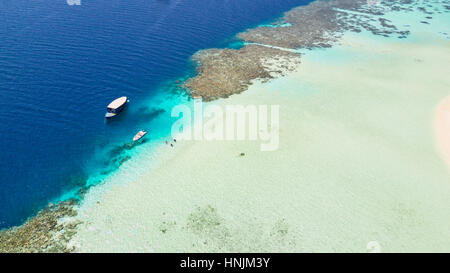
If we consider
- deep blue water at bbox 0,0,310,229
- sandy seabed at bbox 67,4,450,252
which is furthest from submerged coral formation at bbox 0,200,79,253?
deep blue water at bbox 0,0,310,229

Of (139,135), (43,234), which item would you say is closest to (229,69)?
(139,135)

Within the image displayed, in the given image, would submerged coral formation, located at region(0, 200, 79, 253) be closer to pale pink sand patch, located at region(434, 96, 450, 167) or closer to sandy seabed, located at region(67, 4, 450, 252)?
sandy seabed, located at region(67, 4, 450, 252)

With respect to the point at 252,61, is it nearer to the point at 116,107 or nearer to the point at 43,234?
the point at 116,107

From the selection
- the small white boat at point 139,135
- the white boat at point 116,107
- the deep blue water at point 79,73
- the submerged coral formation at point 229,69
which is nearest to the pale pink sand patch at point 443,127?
the submerged coral formation at point 229,69

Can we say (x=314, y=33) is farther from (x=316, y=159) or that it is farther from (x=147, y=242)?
(x=147, y=242)

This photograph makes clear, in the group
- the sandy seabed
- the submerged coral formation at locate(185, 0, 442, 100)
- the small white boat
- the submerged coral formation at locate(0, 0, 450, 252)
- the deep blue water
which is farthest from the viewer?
the submerged coral formation at locate(185, 0, 442, 100)

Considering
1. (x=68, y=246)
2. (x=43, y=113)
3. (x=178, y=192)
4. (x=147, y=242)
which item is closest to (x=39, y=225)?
(x=68, y=246)
